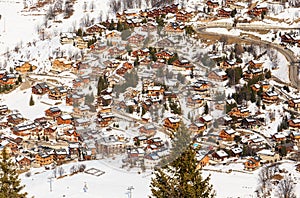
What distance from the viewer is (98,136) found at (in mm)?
5535

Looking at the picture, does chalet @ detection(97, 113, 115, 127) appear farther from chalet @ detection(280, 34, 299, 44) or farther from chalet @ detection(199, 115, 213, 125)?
chalet @ detection(280, 34, 299, 44)

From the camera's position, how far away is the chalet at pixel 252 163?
1054cm

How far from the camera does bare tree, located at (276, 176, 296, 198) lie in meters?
8.46

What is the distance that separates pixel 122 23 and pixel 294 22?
6.49 meters

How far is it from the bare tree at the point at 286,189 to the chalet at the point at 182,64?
2.61 meters

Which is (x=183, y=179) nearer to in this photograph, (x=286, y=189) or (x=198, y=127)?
(x=198, y=127)

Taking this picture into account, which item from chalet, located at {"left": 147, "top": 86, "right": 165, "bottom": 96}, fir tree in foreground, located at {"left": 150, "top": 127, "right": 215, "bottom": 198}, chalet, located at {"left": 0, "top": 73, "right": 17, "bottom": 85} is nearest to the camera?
fir tree in foreground, located at {"left": 150, "top": 127, "right": 215, "bottom": 198}

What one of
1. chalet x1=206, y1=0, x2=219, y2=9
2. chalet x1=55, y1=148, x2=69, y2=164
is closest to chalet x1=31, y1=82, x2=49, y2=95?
chalet x1=55, y1=148, x2=69, y2=164

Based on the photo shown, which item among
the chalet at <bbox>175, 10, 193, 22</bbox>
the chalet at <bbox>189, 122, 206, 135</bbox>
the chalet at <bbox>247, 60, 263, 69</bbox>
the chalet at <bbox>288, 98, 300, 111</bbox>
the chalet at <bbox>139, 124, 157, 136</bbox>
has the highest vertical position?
the chalet at <bbox>175, 10, 193, 22</bbox>

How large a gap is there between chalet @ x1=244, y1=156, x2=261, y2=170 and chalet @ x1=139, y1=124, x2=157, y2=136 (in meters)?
3.78

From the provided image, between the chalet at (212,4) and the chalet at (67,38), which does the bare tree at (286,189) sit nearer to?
the chalet at (67,38)

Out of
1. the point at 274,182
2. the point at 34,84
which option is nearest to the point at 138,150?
the point at 274,182

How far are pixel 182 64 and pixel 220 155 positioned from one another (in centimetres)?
291

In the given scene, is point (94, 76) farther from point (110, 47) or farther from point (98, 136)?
point (98, 136)
